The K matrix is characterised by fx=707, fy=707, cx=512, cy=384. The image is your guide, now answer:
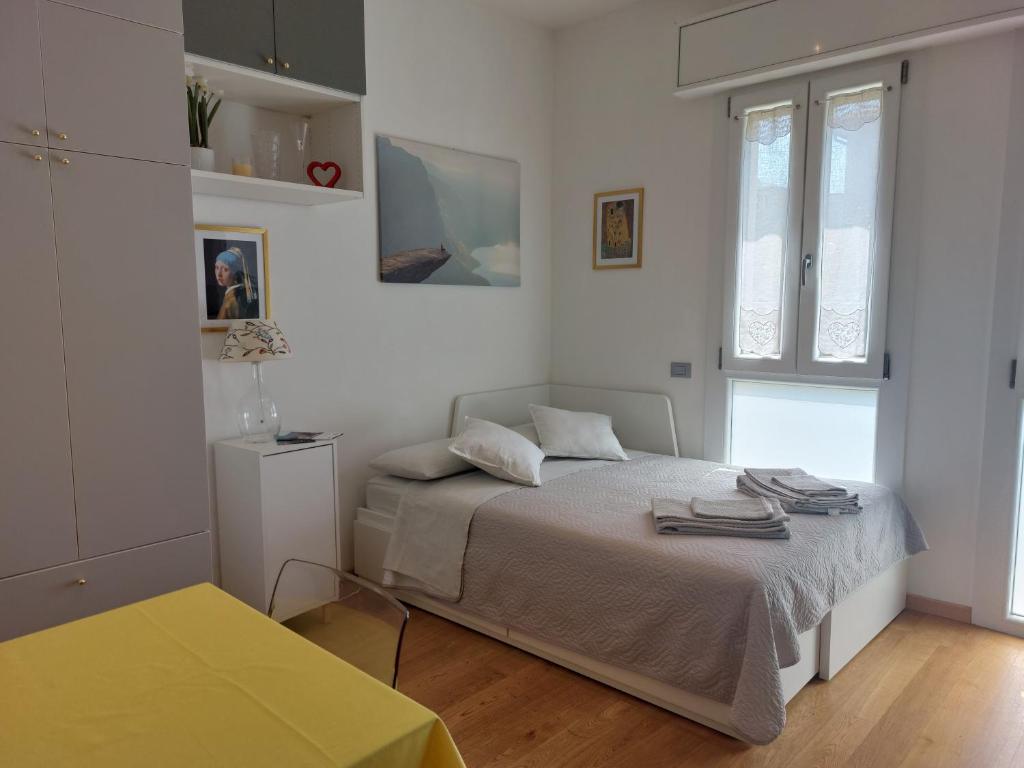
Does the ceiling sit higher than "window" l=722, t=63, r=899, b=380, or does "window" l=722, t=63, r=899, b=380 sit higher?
the ceiling

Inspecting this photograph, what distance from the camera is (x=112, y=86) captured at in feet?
6.86

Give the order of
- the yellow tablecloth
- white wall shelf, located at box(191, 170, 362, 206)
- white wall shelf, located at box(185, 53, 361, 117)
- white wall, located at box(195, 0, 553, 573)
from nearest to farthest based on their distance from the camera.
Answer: the yellow tablecloth < white wall shelf, located at box(185, 53, 361, 117) < white wall shelf, located at box(191, 170, 362, 206) < white wall, located at box(195, 0, 553, 573)

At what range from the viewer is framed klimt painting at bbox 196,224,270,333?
116 inches

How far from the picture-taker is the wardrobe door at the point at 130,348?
207cm

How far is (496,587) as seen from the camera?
9.24 ft

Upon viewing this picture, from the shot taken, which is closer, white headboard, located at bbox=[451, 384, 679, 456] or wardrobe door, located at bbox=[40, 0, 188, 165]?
wardrobe door, located at bbox=[40, 0, 188, 165]

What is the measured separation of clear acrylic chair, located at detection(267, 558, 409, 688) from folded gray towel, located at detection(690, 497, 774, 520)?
4.69ft

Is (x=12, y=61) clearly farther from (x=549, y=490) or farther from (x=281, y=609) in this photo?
(x=549, y=490)

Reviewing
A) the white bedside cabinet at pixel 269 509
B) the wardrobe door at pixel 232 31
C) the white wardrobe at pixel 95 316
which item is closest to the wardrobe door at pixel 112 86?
the white wardrobe at pixel 95 316

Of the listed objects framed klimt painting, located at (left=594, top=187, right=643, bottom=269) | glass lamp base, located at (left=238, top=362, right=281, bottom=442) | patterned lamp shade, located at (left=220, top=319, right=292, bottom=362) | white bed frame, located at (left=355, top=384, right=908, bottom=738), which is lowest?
white bed frame, located at (left=355, top=384, right=908, bottom=738)

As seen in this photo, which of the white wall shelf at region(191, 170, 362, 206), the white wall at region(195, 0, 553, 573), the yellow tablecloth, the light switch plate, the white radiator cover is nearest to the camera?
the yellow tablecloth

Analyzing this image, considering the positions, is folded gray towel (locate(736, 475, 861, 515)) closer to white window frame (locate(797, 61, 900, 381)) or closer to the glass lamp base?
white window frame (locate(797, 61, 900, 381))

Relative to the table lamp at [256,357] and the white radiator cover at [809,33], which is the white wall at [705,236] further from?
the table lamp at [256,357]

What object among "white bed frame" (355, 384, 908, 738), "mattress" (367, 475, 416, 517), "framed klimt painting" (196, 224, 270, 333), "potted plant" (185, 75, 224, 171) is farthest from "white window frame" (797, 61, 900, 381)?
"potted plant" (185, 75, 224, 171)
